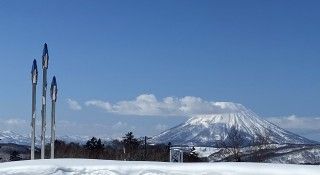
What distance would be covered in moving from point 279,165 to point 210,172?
2.36ft

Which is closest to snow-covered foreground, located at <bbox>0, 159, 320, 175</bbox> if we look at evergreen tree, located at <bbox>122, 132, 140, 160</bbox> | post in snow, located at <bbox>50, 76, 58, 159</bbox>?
post in snow, located at <bbox>50, 76, 58, 159</bbox>

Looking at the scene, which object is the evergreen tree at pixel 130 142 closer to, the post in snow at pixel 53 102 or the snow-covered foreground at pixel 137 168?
the post in snow at pixel 53 102

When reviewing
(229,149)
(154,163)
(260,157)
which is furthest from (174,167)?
(229,149)

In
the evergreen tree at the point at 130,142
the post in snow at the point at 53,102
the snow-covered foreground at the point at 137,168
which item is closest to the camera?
the snow-covered foreground at the point at 137,168

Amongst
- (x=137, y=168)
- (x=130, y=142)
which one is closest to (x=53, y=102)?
(x=137, y=168)

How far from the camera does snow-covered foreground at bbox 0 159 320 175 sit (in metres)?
6.81

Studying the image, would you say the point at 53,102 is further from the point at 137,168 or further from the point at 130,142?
the point at 130,142

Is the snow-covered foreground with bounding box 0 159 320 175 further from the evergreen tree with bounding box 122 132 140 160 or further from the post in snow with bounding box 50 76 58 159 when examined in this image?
the evergreen tree with bounding box 122 132 140 160

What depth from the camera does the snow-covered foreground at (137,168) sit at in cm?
681

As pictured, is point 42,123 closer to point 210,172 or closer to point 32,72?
point 32,72

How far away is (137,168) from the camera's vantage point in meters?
7.10

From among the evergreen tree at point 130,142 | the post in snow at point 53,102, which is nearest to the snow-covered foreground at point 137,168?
the post in snow at point 53,102

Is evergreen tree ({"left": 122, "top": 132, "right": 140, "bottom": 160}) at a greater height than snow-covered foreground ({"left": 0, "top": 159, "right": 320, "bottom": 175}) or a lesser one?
greater

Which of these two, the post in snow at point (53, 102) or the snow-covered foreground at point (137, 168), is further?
the post in snow at point (53, 102)
